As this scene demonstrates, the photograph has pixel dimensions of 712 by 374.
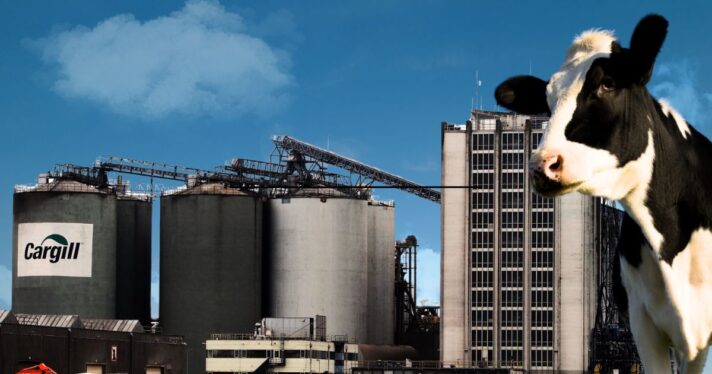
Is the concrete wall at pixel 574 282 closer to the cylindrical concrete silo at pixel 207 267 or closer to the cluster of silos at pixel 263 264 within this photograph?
the cluster of silos at pixel 263 264

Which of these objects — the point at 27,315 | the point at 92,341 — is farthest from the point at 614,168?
the point at 27,315

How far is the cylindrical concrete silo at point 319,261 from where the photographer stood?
131500mm

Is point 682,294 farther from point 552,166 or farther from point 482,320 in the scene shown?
point 482,320

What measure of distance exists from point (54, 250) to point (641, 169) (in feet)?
397

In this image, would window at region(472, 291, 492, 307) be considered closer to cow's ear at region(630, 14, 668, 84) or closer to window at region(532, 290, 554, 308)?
window at region(532, 290, 554, 308)

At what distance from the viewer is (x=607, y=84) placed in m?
3.99

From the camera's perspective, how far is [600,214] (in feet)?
424

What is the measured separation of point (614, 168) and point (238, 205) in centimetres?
12568

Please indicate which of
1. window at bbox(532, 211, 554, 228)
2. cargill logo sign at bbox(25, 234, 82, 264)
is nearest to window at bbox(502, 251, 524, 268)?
window at bbox(532, 211, 554, 228)

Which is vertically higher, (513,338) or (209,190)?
(209,190)

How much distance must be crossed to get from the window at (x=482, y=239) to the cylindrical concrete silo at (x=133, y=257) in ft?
115

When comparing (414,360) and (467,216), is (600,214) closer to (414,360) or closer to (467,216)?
(467,216)

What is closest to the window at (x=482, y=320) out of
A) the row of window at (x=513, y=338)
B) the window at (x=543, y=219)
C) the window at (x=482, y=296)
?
the row of window at (x=513, y=338)

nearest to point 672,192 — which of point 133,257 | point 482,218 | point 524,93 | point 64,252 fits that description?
point 524,93
